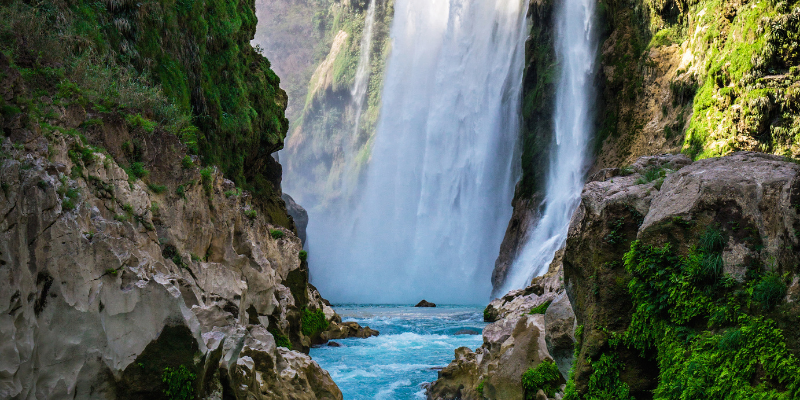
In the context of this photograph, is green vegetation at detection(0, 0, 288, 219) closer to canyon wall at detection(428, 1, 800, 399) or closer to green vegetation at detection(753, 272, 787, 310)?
canyon wall at detection(428, 1, 800, 399)

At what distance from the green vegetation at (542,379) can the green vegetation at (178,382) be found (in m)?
5.18

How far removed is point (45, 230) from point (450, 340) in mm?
16328

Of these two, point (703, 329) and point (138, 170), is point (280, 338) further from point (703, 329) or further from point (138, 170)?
point (703, 329)

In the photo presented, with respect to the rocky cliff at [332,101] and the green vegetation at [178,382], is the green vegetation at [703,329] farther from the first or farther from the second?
the rocky cliff at [332,101]

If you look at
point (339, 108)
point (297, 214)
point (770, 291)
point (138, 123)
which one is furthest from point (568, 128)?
point (339, 108)

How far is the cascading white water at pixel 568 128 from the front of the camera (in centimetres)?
3569

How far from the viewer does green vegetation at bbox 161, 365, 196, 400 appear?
723 cm

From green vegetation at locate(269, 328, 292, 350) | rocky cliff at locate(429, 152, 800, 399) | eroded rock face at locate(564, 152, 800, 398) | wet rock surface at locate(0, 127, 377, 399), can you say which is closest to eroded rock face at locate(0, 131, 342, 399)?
Result: wet rock surface at locate(0, 127, 377, 399)

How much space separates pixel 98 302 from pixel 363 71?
285 feet

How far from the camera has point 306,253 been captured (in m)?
21.6

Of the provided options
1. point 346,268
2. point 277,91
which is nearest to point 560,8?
point 277,91

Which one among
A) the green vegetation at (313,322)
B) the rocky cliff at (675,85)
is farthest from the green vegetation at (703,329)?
the green vegetation at (313,322)

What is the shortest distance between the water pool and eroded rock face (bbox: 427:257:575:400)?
4.39ft

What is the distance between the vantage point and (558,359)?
8000 millimetres
